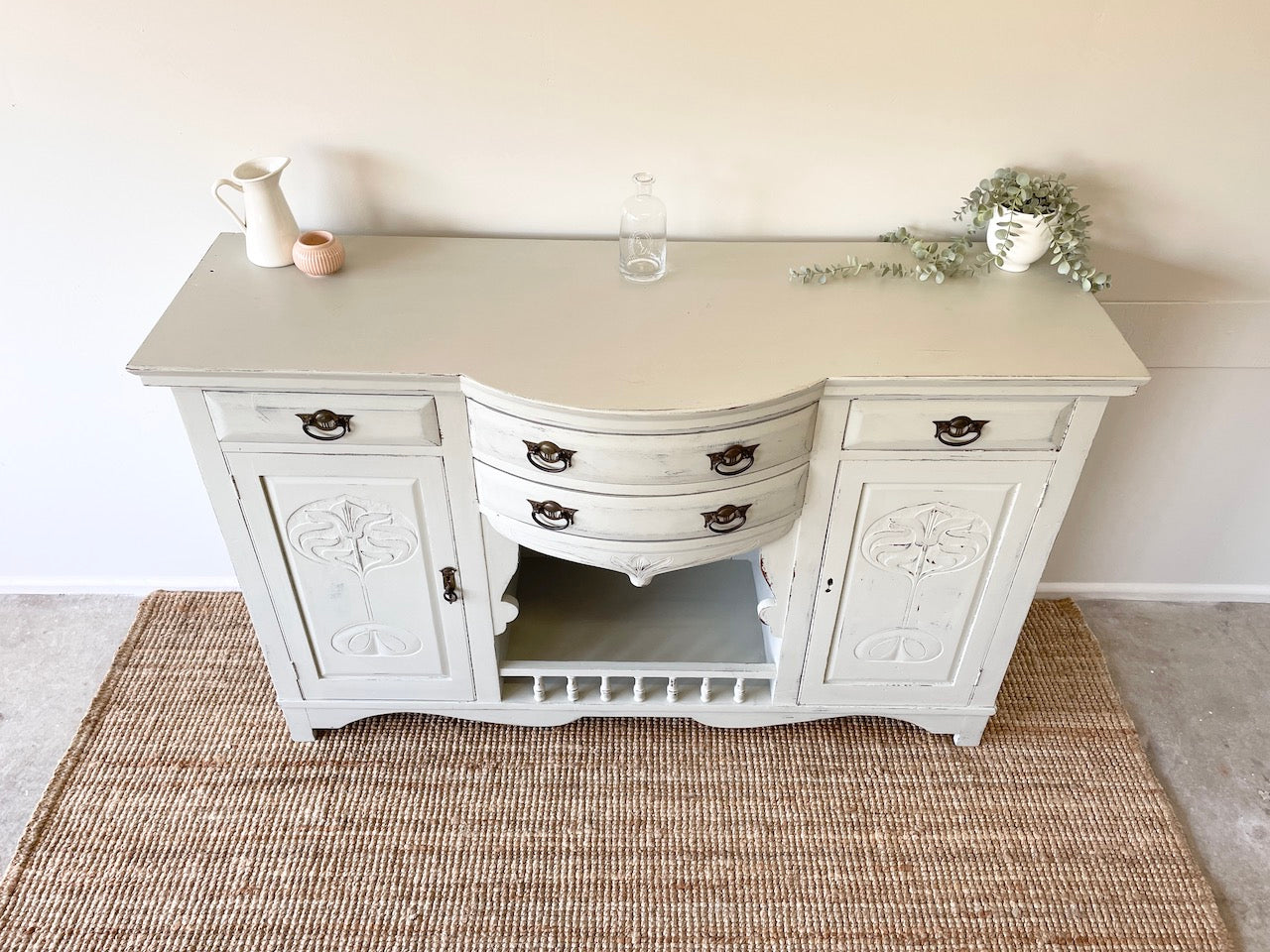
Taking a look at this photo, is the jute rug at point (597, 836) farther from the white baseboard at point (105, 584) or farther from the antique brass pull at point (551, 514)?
the antique brass pull at point (551, 514)

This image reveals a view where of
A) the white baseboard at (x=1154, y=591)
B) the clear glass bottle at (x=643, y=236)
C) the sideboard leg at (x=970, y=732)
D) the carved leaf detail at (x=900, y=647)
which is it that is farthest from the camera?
the white baseboard at (x=1154, y=591)

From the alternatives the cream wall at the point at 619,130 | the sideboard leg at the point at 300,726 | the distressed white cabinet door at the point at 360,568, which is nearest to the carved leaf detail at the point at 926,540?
the cream wall at the point at 619,130

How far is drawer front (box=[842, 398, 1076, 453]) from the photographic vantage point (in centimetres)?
135

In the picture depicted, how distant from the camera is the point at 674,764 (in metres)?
1.80

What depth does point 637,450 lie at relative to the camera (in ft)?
4.24

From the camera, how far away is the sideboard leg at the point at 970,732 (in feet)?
5.90

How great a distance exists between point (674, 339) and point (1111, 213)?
2.76ft

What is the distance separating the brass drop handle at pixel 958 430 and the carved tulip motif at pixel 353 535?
2.72 ft

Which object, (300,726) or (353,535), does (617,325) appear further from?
(300,726)

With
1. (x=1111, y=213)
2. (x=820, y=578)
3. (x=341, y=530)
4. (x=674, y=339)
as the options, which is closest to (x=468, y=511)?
(x=341, y=530)

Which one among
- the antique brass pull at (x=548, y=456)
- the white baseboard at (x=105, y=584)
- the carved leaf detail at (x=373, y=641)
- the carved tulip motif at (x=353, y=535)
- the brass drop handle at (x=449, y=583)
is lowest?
the white baseboard at (x=105, y=584)

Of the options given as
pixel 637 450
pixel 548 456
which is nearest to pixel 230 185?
pixel 548 456

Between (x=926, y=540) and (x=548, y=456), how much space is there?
64 cm

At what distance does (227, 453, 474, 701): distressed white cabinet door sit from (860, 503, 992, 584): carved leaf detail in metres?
0.67
